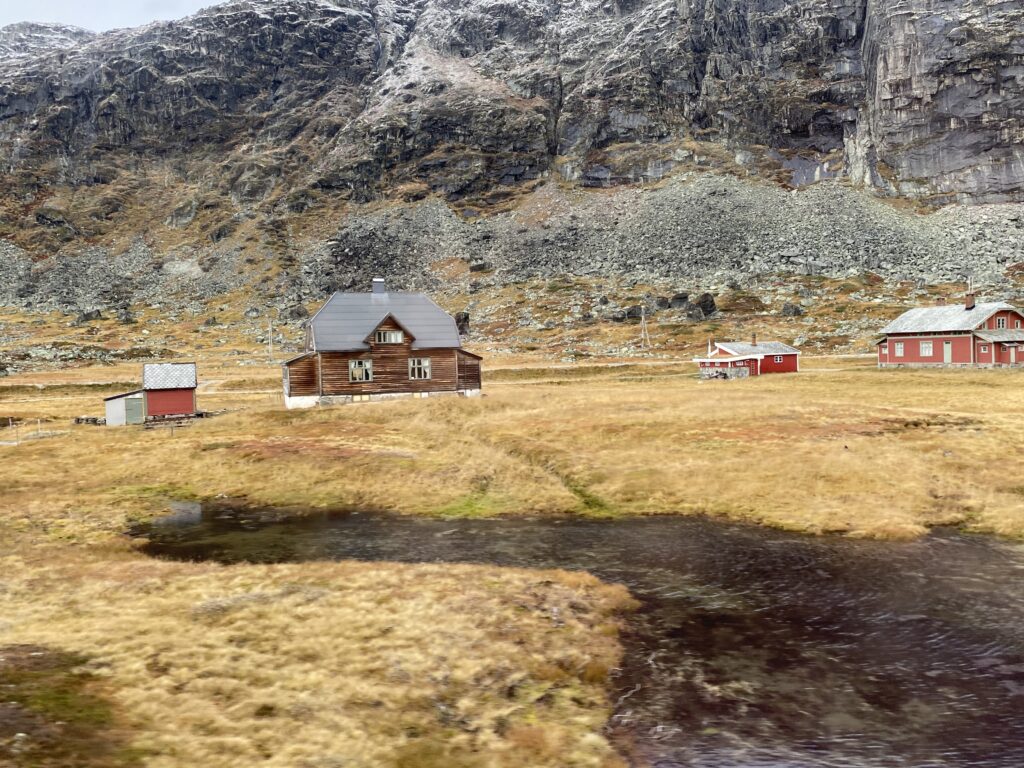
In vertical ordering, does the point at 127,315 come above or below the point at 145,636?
above

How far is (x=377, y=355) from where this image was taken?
55.5 meters

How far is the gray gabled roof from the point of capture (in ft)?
179

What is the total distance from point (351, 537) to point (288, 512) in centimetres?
518

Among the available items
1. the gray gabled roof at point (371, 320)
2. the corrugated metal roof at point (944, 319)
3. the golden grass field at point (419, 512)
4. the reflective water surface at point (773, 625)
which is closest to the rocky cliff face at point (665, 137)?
the corrugated metal roof at point (944, 319)

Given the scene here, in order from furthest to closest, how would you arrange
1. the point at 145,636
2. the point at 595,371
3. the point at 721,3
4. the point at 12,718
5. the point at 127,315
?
the point at 721,3, the point at 127,315, the point at 595,371, the point at 145,636, the point at 12,718

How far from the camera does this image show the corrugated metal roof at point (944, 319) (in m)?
71.6

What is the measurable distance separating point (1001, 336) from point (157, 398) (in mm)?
84357

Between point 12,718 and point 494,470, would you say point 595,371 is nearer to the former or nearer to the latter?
point 494,470

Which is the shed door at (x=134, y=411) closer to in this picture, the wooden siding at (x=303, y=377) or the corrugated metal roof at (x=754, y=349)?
the wooden siding at (x=303, y=377)

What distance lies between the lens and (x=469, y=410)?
1874 inches

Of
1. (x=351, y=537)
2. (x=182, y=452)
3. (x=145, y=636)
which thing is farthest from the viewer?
(x=182, y=452)

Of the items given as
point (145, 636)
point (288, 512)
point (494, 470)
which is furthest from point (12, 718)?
point (494, 470)

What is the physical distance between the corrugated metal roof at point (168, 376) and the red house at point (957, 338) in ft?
237

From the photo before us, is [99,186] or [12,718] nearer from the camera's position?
[12,718]
